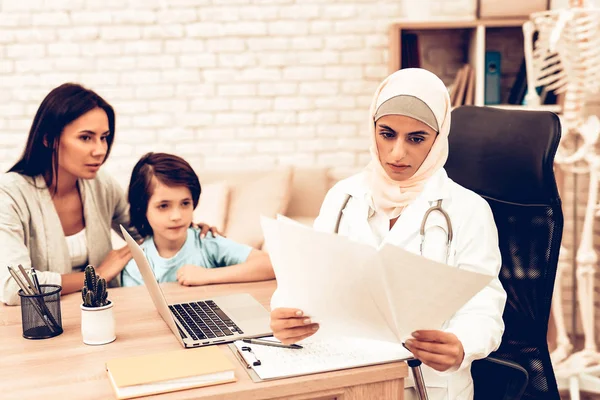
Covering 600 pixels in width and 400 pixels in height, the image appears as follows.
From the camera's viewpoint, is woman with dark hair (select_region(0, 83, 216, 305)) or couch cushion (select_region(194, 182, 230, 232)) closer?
woman with dark hair (select_region(0, 83, 216, 305))

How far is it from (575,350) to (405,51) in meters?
1.76

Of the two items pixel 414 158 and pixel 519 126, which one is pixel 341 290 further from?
pixel 519 126

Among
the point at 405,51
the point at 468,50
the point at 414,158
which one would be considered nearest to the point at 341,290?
the point at 414,158

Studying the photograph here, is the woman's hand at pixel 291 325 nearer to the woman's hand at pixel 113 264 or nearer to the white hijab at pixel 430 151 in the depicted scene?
the white hijab at pixel 430 151

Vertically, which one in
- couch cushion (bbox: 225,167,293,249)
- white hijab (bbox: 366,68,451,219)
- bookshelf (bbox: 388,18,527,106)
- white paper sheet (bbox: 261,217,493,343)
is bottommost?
couch cushion (bbox: 225,167,293,249)

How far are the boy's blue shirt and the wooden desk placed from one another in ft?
1.32

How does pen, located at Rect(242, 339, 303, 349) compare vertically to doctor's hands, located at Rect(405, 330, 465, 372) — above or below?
below

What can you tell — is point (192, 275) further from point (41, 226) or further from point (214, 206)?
point (214, 206)

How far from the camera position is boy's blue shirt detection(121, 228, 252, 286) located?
1.99 m

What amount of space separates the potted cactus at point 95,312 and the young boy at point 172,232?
498mm

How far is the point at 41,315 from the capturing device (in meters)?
1.44

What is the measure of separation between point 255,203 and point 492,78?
4.58 feet

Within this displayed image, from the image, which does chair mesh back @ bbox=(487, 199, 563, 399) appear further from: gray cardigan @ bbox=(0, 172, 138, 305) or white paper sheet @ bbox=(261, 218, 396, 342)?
gray cardigan @ bbox=(0, 172, 138, 305)

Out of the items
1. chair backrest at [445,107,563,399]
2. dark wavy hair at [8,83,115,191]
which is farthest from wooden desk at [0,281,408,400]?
dark wavy hair at [8,83,115,191]
